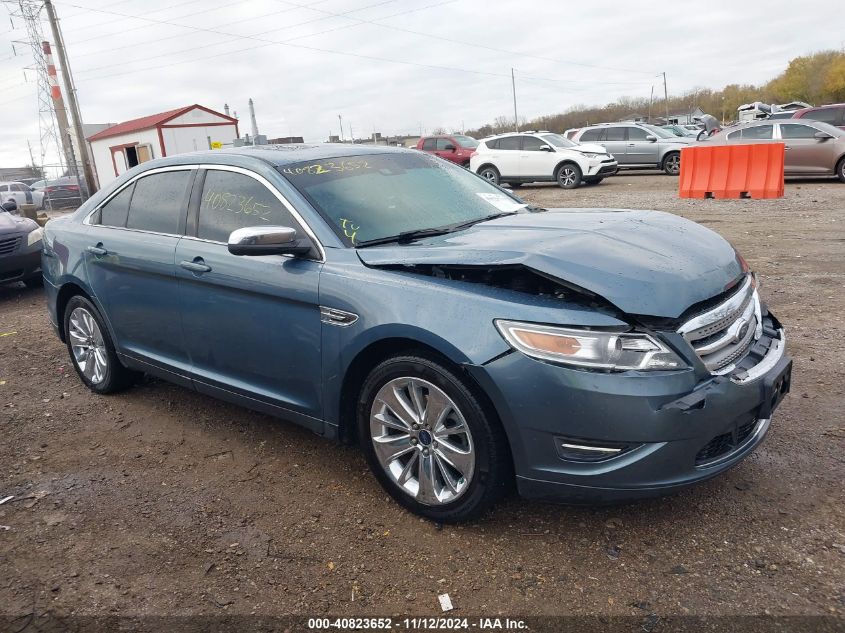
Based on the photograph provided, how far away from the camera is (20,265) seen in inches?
339

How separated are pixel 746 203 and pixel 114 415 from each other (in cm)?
1189

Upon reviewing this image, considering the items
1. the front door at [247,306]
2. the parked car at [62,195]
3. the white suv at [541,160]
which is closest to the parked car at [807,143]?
the white suv at [541,160]

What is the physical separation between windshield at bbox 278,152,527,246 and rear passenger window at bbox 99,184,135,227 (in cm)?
153

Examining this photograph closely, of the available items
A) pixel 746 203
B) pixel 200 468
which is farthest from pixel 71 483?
pixel 746 203

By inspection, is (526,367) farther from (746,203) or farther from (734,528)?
(746,203)

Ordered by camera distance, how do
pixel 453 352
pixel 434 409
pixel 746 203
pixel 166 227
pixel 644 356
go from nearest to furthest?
pixel 644 356 < pixel 453 352 < pixel 434 409 < pixel 166 227 < pixel 746 203

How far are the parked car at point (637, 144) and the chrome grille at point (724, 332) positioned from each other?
19.3 metres

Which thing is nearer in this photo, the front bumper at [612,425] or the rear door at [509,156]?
the front bumper at [612,425]

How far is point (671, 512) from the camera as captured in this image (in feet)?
9.84

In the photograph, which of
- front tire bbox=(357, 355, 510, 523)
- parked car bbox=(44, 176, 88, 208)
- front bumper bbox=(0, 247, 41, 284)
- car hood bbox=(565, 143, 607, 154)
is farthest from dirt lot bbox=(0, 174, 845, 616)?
parked car bbox=(44, 176, 88, 208)

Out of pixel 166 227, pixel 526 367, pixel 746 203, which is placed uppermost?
pixel 166 227

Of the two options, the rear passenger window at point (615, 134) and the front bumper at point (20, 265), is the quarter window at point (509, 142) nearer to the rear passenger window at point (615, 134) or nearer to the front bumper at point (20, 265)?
the rear passenger window at point (615, 134)

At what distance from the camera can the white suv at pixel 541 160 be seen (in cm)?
1866

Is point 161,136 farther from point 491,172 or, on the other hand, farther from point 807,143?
point 807,143
